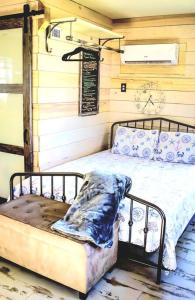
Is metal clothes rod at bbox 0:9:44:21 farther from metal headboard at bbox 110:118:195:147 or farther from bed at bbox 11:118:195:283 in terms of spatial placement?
metal headboard at bbox 110:118:195:147

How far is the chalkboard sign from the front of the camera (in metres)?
3.83

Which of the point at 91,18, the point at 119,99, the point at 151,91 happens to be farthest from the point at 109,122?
the point at 91,18

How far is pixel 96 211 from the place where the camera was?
217cm

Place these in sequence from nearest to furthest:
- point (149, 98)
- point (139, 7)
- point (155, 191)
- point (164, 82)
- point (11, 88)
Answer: point (155, 191) → point (11, 88) → point (139, 7) → point (164, 82) → point (149, 98)

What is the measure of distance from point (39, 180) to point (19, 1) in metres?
1.71

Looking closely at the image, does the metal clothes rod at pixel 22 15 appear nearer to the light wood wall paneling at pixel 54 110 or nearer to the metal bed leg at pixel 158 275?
the light wood wall paneling at pixel 54 110

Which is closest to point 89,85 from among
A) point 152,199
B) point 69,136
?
point 69,136

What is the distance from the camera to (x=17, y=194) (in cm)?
301

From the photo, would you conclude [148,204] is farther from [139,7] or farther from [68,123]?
[139,7]

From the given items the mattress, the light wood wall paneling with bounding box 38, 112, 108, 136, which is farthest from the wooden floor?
the light wood wall paneling with bounding box 38, 112, 108, 136

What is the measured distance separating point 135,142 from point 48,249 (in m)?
2.12

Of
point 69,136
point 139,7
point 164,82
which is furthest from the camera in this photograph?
point 164,82

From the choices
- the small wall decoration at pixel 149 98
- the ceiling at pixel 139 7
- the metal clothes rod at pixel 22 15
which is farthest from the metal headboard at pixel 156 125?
the metal clothes rod at pixel 22 15

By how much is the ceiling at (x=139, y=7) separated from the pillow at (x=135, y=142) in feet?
4.54
